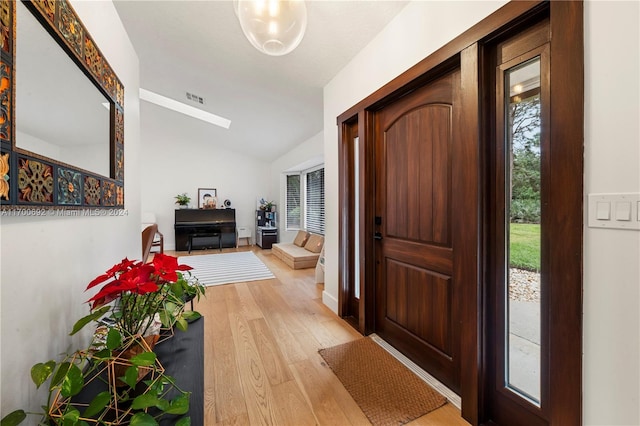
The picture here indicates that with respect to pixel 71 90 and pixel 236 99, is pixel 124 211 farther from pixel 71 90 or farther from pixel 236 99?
pixel 236 99

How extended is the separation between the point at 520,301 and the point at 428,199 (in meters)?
0.74

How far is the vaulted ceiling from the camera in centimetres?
195

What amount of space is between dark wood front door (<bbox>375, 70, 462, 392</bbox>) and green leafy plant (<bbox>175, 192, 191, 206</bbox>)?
19.4ft

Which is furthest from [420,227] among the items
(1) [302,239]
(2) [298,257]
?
(1) [302,239]

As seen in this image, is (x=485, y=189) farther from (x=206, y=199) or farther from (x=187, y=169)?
(x=187, y=169)

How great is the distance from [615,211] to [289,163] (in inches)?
223

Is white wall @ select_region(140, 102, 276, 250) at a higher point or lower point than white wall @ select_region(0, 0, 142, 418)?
higher

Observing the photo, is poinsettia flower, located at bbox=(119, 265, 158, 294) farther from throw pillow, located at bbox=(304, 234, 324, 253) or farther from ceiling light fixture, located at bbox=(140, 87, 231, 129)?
ceiling light fixture, located at bbox=(140, 87, 231, 129)

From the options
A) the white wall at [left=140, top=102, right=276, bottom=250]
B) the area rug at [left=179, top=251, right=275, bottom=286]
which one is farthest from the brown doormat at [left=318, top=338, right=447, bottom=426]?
the white wall at [left=140, top=102, right=276, bottom=250]

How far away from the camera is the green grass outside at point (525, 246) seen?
46.7 inches

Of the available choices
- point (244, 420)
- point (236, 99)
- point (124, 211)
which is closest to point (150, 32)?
point (236, 99)

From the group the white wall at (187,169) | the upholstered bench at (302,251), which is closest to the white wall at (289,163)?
Answer: the white wall at (187,169)

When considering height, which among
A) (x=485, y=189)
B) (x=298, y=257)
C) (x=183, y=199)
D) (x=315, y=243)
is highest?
(x=183, y=199)

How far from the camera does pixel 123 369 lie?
0.79 meters
